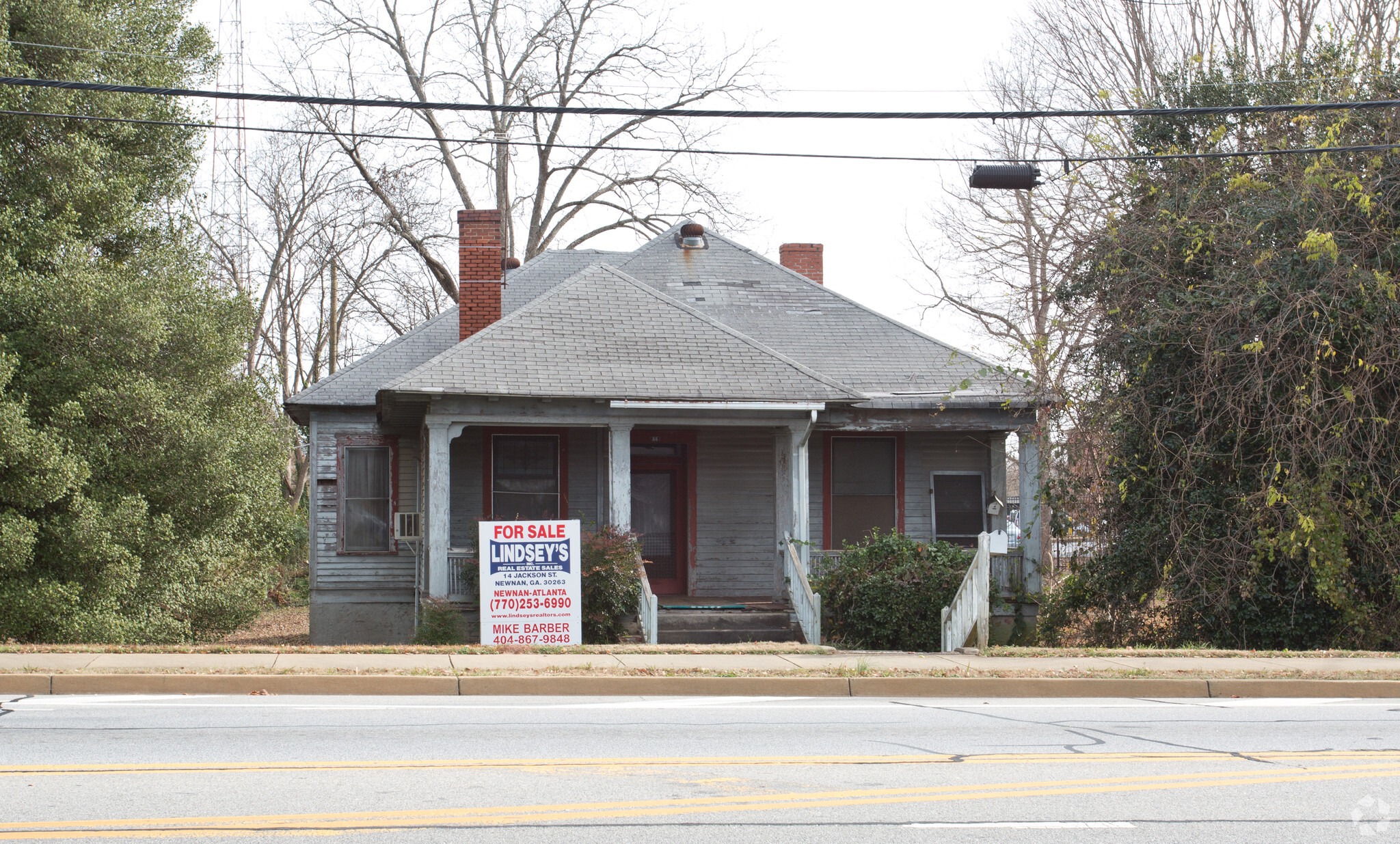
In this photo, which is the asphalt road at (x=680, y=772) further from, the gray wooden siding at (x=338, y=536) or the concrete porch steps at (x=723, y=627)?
the gray wooden siding at (x=338, y=536)

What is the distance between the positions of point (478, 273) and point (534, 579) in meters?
6.58

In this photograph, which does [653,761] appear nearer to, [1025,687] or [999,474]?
[1025,687]

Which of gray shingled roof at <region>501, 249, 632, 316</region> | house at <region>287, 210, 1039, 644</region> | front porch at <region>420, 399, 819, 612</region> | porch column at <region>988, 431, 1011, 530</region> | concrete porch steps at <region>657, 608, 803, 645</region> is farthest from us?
gray shingled roof at <region>501, 249, 632, 316</region>

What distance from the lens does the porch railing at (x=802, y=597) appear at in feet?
49.5

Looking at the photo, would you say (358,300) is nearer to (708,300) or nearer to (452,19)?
(452,19)

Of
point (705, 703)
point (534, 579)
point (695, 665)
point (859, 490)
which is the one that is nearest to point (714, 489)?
point (859, 490)

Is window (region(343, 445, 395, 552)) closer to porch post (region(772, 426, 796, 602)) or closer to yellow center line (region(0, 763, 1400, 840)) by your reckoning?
porch post (region(772, 426, 796, 602))

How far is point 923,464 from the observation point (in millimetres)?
19016

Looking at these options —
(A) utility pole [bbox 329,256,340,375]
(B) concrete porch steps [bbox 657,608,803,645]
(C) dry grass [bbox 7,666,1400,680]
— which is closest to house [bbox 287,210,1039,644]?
(B) concrete porch steps [bbox 657,608,803,645]

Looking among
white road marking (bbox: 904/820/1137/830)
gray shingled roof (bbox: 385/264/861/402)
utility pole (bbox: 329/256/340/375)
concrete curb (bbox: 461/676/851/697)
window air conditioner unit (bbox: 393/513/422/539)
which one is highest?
utility pole (bbox: 329/256/340/375)

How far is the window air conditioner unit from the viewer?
19281mm

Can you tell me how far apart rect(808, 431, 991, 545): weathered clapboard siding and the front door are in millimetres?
2054

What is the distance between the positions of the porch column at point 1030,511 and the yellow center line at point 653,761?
31.7 ft

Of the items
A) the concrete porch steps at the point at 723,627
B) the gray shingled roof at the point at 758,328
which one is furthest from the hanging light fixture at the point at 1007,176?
the concrete porch steps at the point at 723,627
